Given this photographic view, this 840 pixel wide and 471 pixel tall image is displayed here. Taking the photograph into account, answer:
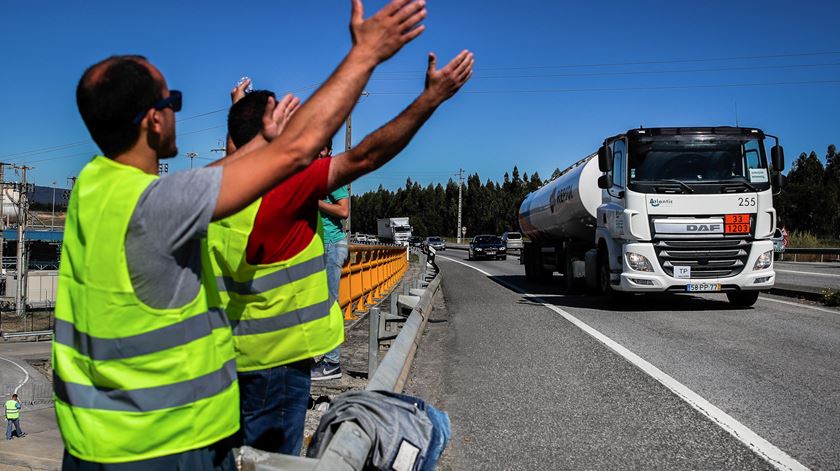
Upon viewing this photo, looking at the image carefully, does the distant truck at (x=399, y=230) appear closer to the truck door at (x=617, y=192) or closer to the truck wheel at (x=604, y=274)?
the truck wheel at (x=604, y=274)

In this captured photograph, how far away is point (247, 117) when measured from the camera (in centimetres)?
278

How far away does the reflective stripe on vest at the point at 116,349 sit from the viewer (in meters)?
1.73

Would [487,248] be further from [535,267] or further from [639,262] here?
[639,262]

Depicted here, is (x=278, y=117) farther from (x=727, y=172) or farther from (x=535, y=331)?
(x=727, y=172)

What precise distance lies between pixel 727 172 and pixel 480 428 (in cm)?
879

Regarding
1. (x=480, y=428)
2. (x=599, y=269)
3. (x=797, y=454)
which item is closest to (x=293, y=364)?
(x=480, y=428)

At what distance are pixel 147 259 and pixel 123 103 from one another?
0.39 meters

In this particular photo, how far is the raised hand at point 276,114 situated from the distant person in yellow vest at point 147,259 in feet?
1.52

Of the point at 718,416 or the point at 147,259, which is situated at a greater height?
the point at 147,259

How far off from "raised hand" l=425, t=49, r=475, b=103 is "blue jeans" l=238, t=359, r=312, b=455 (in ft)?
3.49

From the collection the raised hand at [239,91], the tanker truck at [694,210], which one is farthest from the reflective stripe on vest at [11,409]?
the raised hand at [239,91]

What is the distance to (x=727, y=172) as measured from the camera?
Result: 12469 mm

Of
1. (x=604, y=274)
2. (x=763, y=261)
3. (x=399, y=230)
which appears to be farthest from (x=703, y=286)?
(x=399, y=230)

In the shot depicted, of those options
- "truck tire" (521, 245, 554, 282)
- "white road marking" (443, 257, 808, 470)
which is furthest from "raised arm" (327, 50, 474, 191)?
"truck tire" (521, 245, 554, 282)
